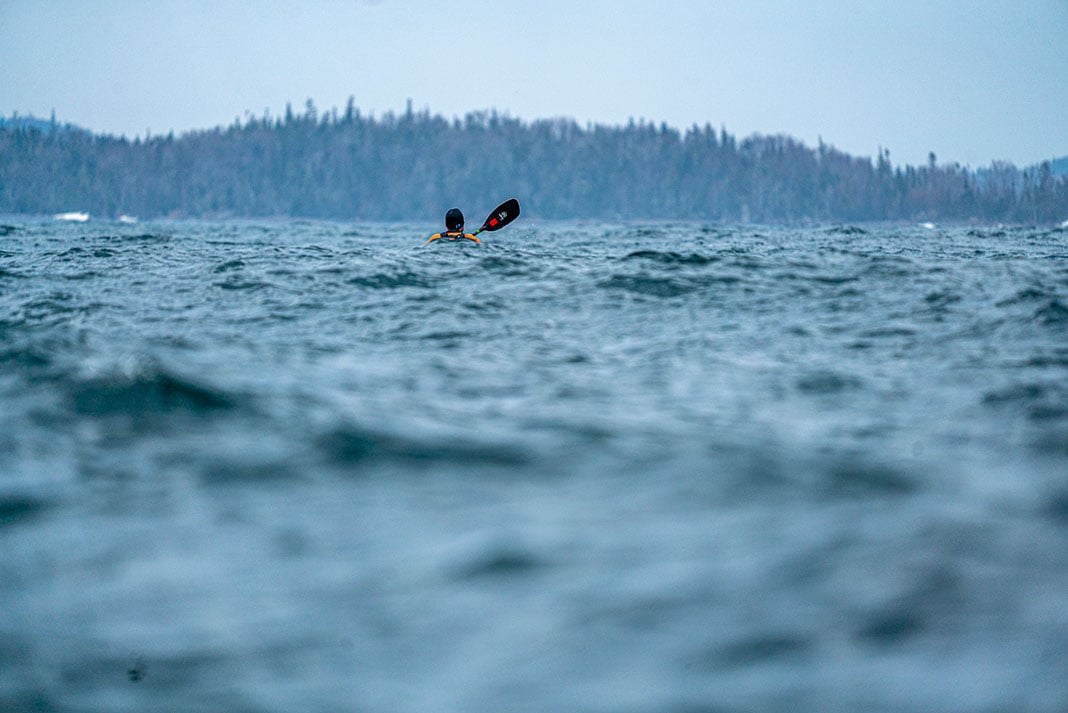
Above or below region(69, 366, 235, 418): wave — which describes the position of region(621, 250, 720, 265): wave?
above

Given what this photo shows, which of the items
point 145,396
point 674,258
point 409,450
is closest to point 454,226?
point 674,258

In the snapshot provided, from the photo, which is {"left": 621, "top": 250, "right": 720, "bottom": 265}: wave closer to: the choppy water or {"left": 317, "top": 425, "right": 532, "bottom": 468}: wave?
the choppy water

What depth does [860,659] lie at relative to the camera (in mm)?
3014

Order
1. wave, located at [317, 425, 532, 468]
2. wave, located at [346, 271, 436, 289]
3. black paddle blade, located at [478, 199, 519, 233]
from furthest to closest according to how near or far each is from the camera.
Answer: black paddle blade, located at [478, 199, 519, 233], wave, located at [346, 271, 436, 289], wave, located at [317, 425, 532, 468]

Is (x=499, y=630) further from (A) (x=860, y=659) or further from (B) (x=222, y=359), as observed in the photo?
(B) (x=222, y=359)

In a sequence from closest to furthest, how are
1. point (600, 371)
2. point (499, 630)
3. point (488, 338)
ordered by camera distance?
point (499, 630) → point (600, 371) → point (488, 338)

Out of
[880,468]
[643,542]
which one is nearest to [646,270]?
[880,468]

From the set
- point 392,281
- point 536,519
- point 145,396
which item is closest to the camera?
point 536,519

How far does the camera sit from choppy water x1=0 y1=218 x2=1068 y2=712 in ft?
9.78

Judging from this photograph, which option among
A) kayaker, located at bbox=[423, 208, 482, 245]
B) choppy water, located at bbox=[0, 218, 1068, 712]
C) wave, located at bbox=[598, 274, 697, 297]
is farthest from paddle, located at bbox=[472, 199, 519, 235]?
choppy water, located at bbox=[0, 218, 1068, 712]

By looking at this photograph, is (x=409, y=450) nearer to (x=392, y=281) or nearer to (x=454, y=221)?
(x=392, y=281)

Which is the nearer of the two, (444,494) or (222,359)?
(444,494)

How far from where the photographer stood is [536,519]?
4.30 m

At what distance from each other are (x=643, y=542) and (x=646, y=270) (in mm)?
10244
